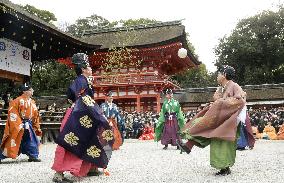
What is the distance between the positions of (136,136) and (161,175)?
59.8ft

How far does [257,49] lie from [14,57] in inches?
1239

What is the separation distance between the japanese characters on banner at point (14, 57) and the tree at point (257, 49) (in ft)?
96.1

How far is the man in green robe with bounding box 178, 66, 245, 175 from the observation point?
6.16 m

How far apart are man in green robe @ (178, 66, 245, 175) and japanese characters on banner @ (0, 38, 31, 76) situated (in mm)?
9616

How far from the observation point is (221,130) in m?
6.15

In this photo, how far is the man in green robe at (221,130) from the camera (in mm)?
6156

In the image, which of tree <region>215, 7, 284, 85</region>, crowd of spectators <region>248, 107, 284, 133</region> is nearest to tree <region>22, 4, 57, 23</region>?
tree <region>215, 7, 284, 85</region>

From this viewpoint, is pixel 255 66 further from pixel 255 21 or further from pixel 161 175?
pixel 161 175

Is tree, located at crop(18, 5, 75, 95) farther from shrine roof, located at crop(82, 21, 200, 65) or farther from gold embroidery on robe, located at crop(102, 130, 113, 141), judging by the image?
gold embroidery on robe, located at crop(102, 130, 113, 141)

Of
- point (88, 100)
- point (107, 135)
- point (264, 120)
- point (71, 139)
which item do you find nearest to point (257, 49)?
point (264, 120)

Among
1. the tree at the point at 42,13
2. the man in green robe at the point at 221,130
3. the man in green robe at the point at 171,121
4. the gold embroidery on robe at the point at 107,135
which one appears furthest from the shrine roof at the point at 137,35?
the gold embroidery on robe at the point at 107,135

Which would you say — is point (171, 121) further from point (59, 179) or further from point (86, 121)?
point (59, 179)

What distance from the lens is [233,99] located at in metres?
6.35

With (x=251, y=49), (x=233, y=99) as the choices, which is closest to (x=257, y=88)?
(x=251, y=49)
